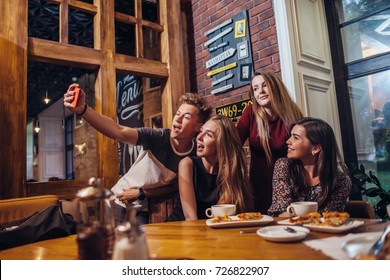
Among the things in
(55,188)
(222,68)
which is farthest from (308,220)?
(222,68)

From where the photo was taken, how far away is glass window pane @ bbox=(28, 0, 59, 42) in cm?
279

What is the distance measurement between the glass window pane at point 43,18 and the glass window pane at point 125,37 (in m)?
0.62

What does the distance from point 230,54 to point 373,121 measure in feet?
3.66

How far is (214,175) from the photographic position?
1383mm

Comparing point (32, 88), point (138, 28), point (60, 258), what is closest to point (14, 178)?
point (60, 258)

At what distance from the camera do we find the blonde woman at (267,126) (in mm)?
1600

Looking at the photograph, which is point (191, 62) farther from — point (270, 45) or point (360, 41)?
point (360, 41)

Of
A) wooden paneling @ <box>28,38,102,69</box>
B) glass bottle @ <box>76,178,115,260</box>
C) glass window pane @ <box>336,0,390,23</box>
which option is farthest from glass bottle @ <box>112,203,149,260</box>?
glass window pane @ <box>336,0,390,23</box>

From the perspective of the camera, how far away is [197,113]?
5.63 ft

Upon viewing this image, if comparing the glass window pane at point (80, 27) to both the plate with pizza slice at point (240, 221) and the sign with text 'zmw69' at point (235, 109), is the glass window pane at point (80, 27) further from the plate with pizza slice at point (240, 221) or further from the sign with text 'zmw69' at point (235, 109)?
the plate with pizza slice at point (240, 221)

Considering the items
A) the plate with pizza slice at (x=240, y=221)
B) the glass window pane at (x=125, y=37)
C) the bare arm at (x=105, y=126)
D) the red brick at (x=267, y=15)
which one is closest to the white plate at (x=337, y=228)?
the plate with pizza slice at (x=240, y=221)

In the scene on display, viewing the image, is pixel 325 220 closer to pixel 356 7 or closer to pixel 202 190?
pixel 202 190

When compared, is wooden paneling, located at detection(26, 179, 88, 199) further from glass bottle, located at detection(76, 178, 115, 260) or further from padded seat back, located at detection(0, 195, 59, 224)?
glass bottle, located at detection(76, 178, 115, 260)
